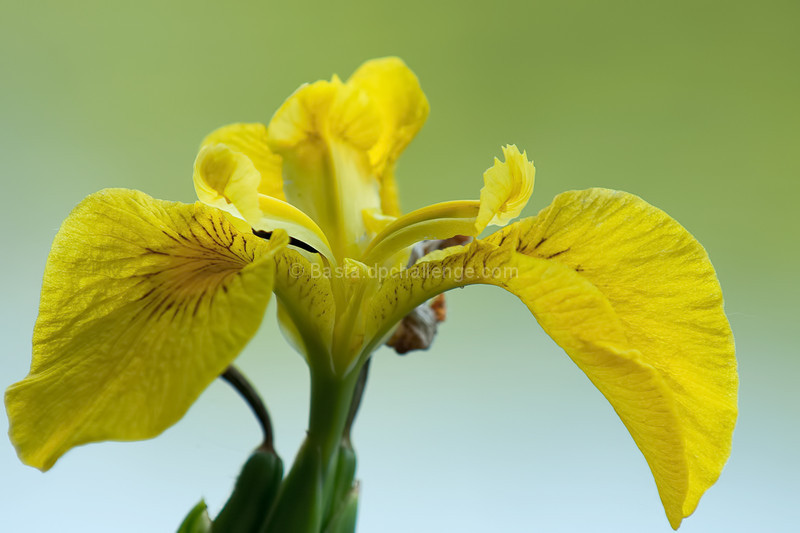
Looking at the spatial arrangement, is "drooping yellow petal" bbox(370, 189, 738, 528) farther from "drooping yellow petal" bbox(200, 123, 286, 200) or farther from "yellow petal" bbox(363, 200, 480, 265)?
"drooping yellow petal" bbox(200, 123, 286, 200)

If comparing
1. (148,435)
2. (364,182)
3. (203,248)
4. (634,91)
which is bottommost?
(148,435)

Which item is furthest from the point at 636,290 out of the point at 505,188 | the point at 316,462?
the point at 316,462

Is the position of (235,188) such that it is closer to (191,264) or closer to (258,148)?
(191,264)

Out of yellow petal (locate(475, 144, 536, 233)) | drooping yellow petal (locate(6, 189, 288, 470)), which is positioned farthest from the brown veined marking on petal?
yellow petal (locate(475, 144, 536, 233))

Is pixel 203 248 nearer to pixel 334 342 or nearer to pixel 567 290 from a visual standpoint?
pixel 334 342

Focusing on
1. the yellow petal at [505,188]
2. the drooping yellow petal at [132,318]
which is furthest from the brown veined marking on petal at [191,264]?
the yellow petal at [505,188]

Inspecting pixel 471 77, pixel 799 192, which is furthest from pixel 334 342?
pixel 799 192
